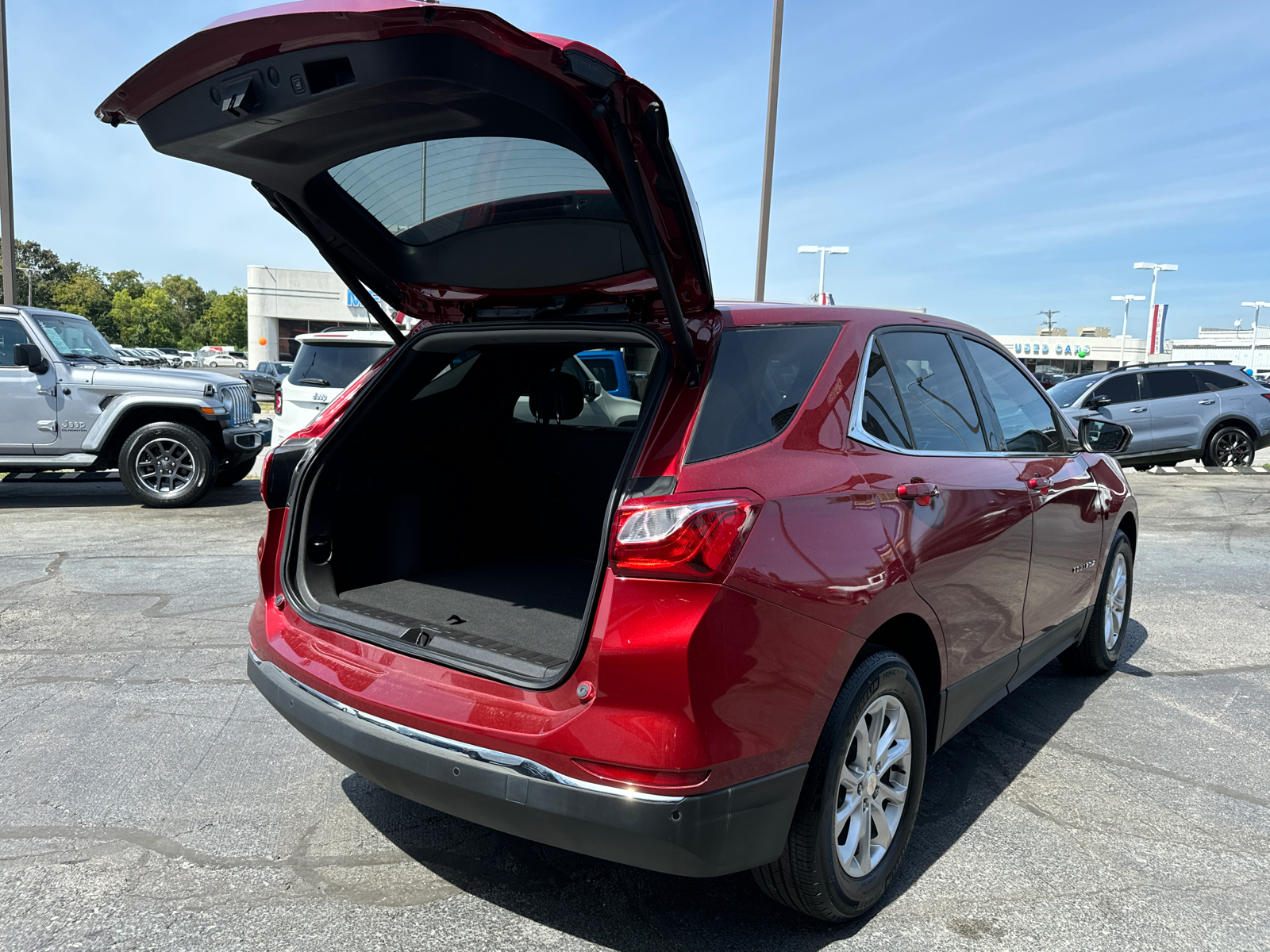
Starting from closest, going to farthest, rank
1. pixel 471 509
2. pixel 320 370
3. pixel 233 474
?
pixel 471 509 → pixel 320 370 → pixel 233 474

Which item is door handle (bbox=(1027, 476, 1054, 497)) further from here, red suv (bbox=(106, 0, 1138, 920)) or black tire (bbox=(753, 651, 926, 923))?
black tire (bbox=(753, 651, 926, 923))

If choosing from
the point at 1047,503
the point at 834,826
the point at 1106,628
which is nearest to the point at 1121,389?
the point at 1106,628

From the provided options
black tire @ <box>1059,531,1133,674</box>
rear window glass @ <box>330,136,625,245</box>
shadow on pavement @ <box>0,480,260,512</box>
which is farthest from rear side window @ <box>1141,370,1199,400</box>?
rear window glass @ <box>330,136,625,245</box>

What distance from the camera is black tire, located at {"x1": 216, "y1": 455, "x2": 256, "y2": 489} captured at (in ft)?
34.9

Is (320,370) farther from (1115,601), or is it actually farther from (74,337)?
(1115,601)

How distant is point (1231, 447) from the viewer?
48.2 ft

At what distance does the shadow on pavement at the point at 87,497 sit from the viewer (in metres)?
9.55

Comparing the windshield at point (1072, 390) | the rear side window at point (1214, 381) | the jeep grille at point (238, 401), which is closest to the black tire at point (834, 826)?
the jeep grille at point (238, 401)

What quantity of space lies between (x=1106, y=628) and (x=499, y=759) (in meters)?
3.69

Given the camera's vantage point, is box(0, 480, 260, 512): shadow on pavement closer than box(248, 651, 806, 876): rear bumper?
No

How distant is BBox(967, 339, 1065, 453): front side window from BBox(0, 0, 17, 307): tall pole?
1552 cm

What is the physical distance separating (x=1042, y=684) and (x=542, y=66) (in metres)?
4.06

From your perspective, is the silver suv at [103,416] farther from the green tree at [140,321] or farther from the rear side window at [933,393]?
the green tree at [140,321]

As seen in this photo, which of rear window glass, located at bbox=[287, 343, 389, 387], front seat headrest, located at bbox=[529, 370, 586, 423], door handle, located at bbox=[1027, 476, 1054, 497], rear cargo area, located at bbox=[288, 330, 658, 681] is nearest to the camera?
rear cargo area, located at bbox=[288, 330, 658, 681]
